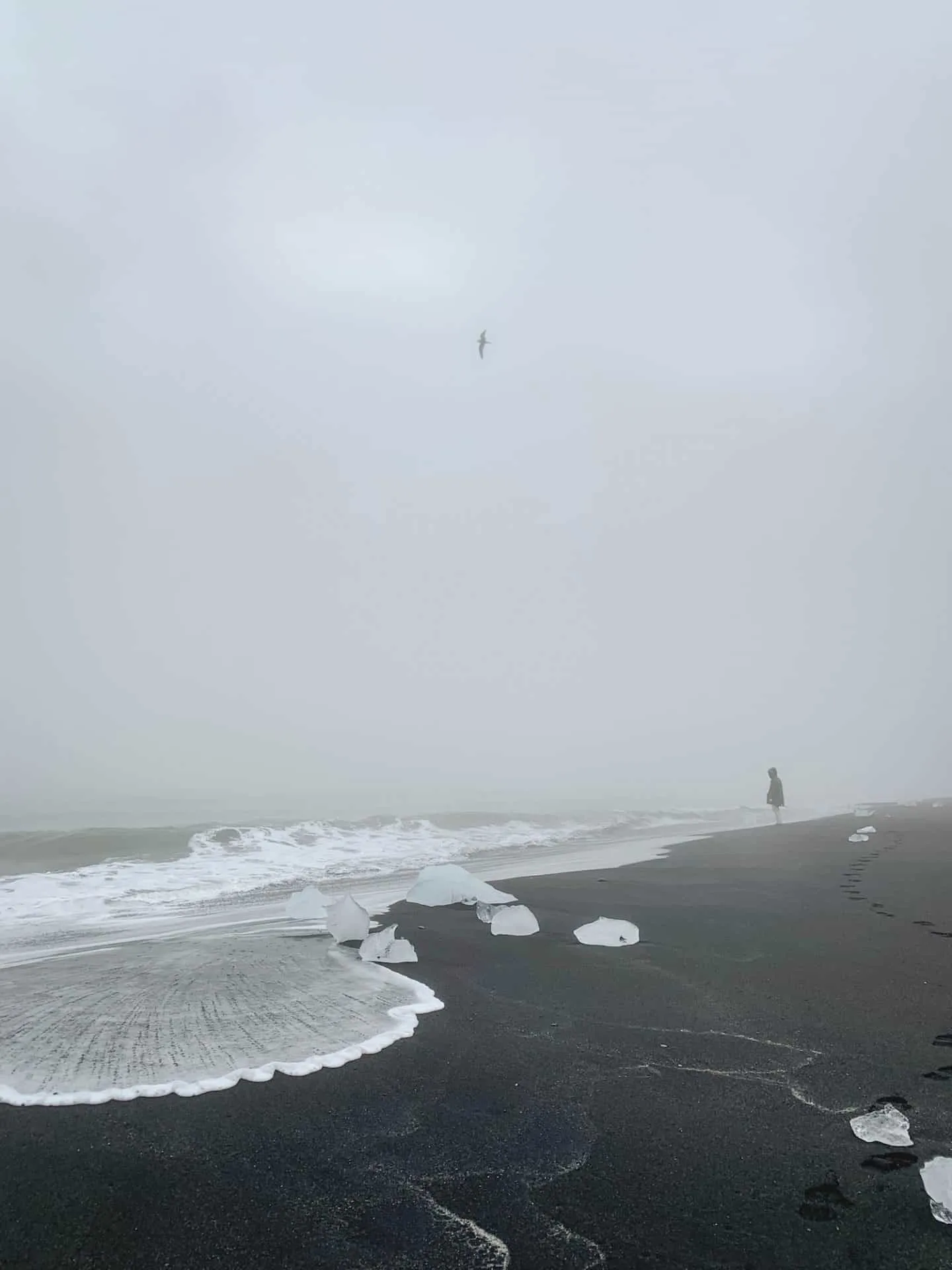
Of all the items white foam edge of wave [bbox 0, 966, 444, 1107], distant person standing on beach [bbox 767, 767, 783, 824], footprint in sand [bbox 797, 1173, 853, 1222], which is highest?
distant person standing on beach [bbox 767, 767, 783, 824]

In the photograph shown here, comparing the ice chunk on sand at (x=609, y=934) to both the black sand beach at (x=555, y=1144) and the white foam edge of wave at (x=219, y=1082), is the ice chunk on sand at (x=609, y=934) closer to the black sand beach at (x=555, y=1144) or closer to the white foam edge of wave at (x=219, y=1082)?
the black sand beach at (x=555, y=1144)

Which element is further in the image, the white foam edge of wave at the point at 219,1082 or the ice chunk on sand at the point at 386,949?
the ice chunk on sand at the point at 386,949

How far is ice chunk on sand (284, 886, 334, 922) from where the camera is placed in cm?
1010

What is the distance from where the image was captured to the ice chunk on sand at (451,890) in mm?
10109

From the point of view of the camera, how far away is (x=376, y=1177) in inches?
127

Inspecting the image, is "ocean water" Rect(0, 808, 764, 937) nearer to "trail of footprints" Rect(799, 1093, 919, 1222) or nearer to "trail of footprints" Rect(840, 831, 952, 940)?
"trail of footprints" Rect(840, 831, 952, 940)

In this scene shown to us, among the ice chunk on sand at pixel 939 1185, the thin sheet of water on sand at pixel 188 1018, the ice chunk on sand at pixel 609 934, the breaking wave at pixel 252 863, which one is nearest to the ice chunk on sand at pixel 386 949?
the thin sheet of water on sand at pixel 188 1018

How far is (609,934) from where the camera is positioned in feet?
25.9

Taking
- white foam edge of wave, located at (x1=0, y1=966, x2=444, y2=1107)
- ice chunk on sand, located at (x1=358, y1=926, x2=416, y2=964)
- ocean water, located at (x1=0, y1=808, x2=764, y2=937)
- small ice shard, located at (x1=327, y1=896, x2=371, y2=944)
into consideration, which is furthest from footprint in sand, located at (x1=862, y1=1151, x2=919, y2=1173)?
ocean water, located at (x1=0, y1=808, x2=764, y2=937)

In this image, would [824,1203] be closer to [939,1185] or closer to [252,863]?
[939,1185]

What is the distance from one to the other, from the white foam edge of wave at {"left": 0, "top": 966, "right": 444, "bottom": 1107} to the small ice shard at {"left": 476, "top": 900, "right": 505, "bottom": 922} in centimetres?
381

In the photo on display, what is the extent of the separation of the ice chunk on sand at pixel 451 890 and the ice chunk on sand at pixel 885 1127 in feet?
21.2

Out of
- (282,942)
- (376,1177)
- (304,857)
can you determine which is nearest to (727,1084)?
(376,1177)

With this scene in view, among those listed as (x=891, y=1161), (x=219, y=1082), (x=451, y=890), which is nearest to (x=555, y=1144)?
(x=891, y=1161)
